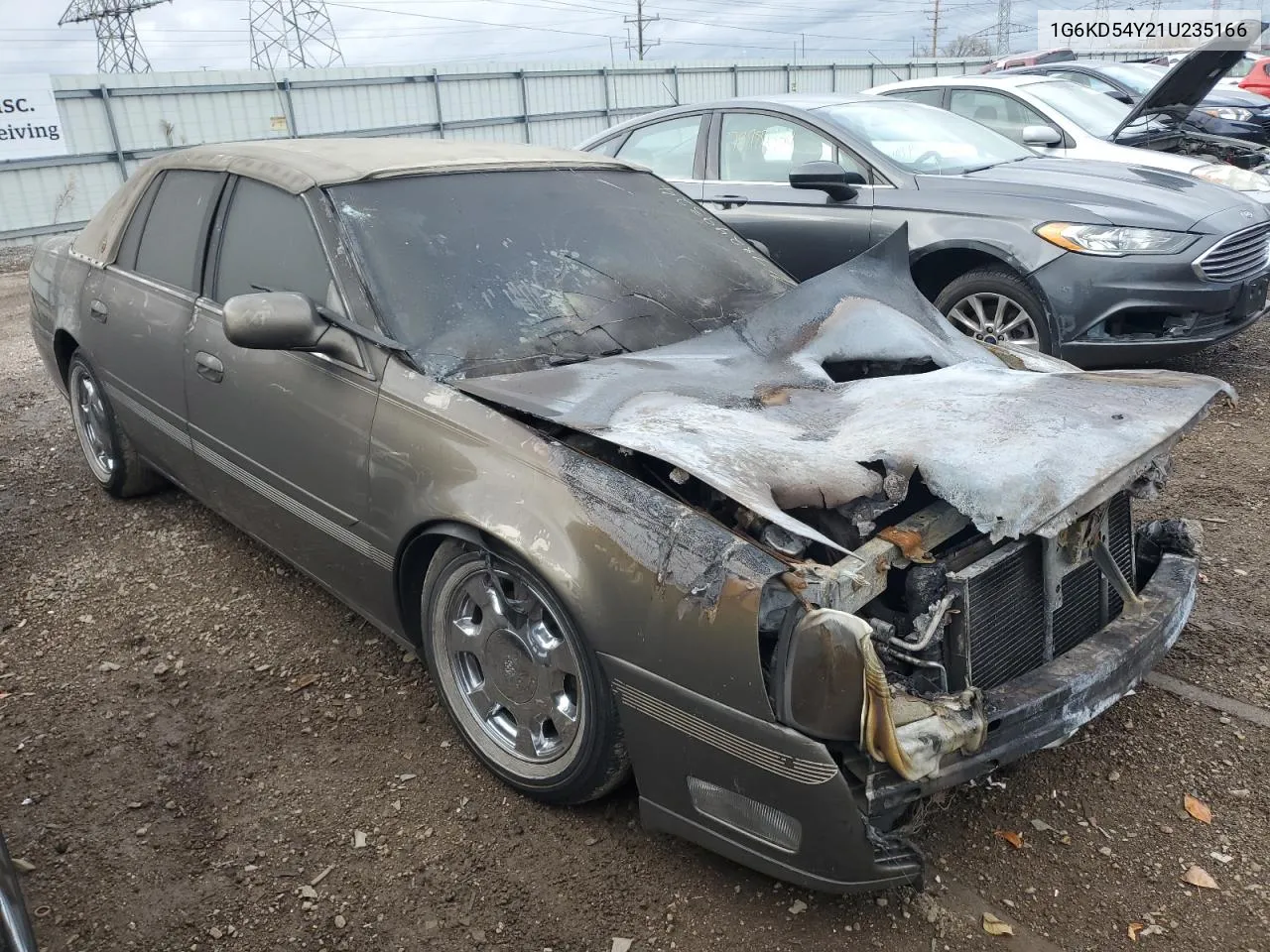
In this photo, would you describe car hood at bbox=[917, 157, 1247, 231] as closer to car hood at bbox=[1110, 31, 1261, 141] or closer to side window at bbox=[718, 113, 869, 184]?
side window at bbox=[718, 113, 869, 184]

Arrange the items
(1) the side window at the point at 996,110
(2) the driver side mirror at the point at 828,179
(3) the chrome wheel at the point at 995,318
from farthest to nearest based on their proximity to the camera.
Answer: (1) the side window at the point at 996,110 < (2) the driver side mirror at the point at 828,179 < (3) the chrome wheel at the point at 995,318

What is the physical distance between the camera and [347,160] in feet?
10.6

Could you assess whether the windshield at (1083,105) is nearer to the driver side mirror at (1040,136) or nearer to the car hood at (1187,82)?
the car hood at (1187,82)

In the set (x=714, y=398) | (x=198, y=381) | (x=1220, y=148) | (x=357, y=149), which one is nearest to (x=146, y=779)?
(x=198, y=381)

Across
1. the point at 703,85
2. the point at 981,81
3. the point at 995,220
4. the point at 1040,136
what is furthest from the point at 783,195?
the point at 703,85

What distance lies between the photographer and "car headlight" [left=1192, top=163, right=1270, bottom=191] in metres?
6.61

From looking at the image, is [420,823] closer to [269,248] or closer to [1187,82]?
[269,248]

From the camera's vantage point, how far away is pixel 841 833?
1.96m

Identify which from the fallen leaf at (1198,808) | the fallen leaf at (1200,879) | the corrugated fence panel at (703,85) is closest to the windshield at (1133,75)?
the fallen leaf at (1198,808)

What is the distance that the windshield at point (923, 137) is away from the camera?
5.78 metres

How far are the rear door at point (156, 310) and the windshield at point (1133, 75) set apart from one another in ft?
32.7

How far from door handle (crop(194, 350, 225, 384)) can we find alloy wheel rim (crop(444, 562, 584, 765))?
4.12 ft

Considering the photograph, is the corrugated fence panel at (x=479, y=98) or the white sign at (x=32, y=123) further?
the corrugated fence panel at (x=479, y=98)

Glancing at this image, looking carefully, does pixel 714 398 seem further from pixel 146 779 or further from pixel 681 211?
pixel 146 779
